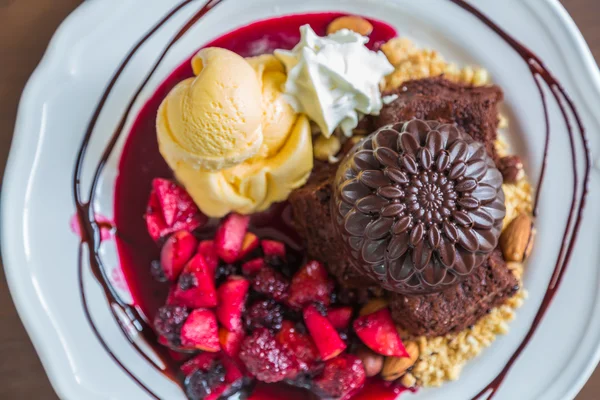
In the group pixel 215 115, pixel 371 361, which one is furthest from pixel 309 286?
pixel 215 115

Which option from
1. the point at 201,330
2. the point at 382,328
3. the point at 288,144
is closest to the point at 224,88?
the point at 288,144

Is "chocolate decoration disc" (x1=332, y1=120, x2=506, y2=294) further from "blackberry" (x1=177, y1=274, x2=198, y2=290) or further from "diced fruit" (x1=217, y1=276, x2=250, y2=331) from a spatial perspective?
"blackberry" (x1=177, y1=274, x2=198, y2=290)

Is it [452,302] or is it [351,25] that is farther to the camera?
[351,25]

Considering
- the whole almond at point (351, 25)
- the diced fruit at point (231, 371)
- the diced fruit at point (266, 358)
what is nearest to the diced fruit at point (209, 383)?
the diced fruit at point (231, 371)

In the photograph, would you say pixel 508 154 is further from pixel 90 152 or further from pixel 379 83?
pixel 90 152

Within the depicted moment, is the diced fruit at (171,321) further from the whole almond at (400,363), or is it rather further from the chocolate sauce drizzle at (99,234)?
the whole almond at (400,363)

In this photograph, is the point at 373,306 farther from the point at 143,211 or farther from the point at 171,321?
the point at 143,211
